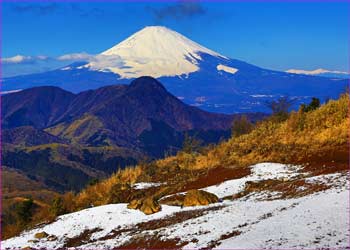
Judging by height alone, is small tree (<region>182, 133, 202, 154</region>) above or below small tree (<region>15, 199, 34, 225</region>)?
above

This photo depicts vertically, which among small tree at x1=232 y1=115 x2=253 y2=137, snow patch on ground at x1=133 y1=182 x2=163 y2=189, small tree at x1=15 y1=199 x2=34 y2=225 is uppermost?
small tree at x1=232 y1=115 x2=253 y2=137

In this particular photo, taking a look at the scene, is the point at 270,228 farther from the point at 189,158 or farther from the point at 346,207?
the point at 189,158

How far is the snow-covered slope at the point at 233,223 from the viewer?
838 inches

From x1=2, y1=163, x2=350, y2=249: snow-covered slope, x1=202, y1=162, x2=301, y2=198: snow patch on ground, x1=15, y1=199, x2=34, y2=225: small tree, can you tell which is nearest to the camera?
x1=2, y1=163, x2=350, y2=249: snow-covered slope

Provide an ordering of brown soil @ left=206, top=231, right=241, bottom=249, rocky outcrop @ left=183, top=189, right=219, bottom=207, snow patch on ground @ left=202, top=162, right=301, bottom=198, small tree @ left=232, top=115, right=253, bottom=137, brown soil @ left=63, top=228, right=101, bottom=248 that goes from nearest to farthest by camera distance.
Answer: brown soil @ left=206, top=231, right=241, bottom=249 < brown soil @ left=63, top=228, right=101, bottom=248 < rocky outcrop @ left=183, top=189, right=219, bottom=207 < snow patch on ground @ left=202, top=162, right=301, bottom=198 < small tree @ left=232, top=115, right=253, bottom=137

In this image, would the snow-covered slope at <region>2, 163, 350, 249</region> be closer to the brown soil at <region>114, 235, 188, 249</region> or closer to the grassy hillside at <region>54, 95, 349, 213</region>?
the brown soil at <region>114, 235, 188, 249</region>

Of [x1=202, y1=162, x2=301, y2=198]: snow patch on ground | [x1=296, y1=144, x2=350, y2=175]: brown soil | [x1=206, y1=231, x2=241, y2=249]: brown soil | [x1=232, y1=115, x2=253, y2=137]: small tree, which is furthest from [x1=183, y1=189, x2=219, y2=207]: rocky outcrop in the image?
[x1=232, y1=115, x2=253, y2=137]: small tree

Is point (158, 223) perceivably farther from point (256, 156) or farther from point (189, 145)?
point (189, 145)

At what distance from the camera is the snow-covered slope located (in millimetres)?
21281

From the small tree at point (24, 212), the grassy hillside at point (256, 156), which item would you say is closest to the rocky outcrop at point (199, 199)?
the grassy hillside at point (256, 156)

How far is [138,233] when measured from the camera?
28.5 metres

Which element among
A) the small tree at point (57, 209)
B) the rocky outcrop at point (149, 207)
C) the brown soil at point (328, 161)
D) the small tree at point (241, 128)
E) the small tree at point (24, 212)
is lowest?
the small tree at point (24, 212)

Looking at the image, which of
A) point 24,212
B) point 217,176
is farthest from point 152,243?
point 24,212

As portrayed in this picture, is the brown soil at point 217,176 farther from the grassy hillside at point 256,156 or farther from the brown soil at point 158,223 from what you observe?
the brown soil at point 158,223
